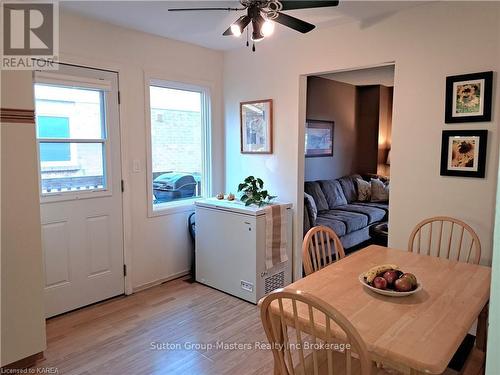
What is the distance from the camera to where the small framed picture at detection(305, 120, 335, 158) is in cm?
501

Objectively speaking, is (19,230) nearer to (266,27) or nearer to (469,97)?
(266,27)

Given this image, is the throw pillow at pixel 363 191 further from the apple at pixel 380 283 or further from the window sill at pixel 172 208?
the apple at pixel 380 283

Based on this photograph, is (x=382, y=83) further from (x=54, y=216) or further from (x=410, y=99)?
(x=54, y=216)

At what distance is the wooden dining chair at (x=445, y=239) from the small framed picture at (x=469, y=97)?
0.72 m

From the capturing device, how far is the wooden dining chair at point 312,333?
3.84ft

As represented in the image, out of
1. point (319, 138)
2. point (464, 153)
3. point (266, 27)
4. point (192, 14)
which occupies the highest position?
point (192, 14)

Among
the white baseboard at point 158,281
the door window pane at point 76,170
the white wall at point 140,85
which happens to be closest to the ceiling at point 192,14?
the white wall at point 140,85

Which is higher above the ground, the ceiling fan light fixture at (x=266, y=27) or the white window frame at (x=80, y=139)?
the ceiling fan light fixture at (x=266, y=27)

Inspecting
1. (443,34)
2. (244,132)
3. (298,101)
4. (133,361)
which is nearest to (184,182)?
(244,132)

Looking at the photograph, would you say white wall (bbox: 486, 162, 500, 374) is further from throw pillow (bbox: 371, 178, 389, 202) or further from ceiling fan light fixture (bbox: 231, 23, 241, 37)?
throw pillow (bbox: 371, 178, 389, 202)

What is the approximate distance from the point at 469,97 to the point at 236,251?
2189 millimetres

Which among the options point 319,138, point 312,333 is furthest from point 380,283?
point 319,138

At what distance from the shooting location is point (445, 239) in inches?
104

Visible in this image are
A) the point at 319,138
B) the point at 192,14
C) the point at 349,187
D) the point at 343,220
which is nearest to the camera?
the point at 192,14
